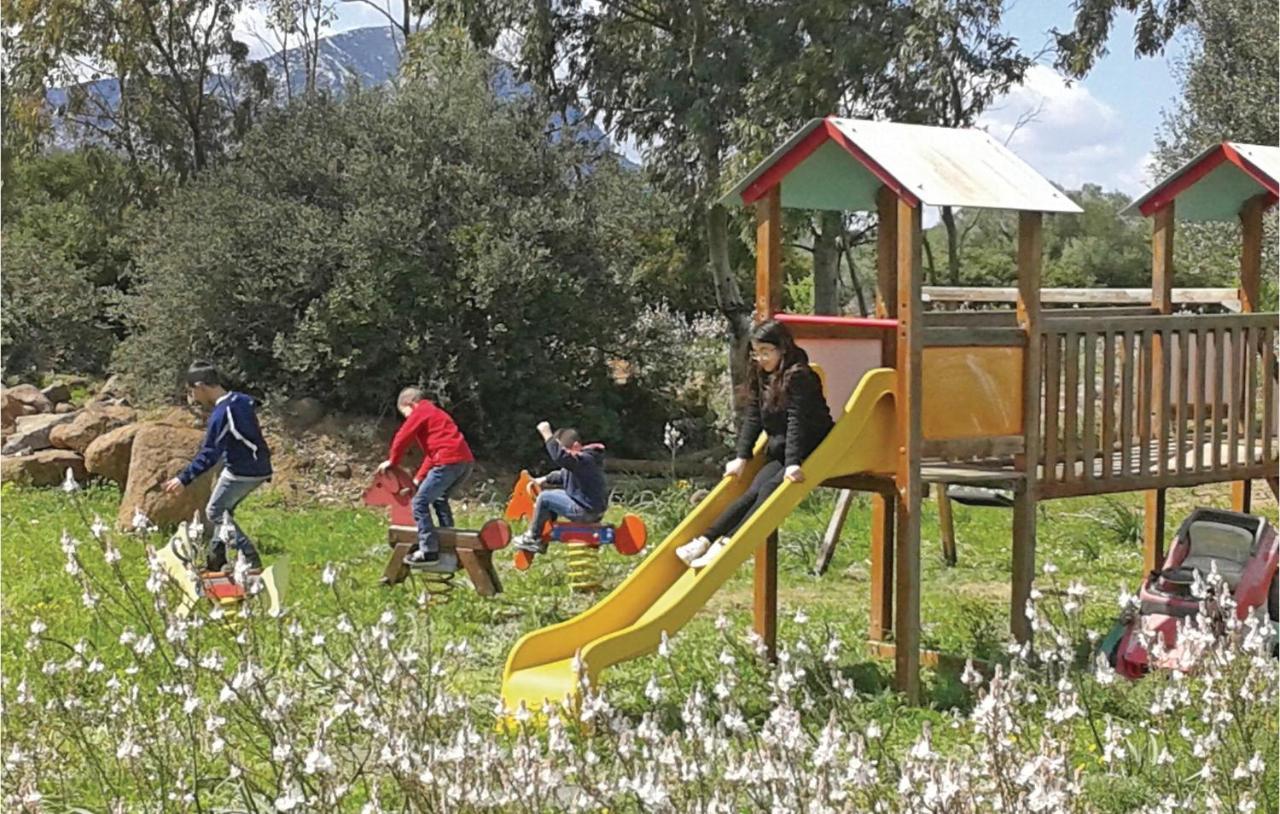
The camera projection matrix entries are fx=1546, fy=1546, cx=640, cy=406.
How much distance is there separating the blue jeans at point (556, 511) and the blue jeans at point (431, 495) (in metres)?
0.73

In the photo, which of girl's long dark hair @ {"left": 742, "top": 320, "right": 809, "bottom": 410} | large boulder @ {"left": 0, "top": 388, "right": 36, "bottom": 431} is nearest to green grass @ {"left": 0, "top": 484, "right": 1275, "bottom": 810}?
girl's long dark hair @ {"left": 742, "top": 320, "right": 809, "bottom": 410}

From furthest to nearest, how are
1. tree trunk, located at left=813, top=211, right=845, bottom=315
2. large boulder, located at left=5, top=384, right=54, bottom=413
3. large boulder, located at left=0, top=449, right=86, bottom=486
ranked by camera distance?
tree trunk, located at left=813, top=211, right=845, bottom=315 < large boulder, located at left=5, top=384, right=54, bottom=413 < large boulder, located at left=0, top=449, right=86, bottom=486

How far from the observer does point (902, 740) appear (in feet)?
21.8

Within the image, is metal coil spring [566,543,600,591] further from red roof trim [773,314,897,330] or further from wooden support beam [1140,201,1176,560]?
wooden support beam [1140,201,1176,560]

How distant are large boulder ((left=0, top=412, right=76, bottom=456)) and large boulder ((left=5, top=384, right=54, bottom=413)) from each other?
2.53 meters

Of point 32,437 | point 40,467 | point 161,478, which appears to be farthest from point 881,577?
point 32,437

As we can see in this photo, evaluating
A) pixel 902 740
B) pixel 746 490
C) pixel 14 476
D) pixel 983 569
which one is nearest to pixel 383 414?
pixel 14 476

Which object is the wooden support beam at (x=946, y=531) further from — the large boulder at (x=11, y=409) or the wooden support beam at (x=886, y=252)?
the large boulder at (x=11, y=409)

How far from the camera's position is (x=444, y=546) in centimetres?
1015

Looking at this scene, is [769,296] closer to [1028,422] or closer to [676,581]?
[1028,422]

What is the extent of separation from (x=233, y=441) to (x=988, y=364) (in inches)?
191

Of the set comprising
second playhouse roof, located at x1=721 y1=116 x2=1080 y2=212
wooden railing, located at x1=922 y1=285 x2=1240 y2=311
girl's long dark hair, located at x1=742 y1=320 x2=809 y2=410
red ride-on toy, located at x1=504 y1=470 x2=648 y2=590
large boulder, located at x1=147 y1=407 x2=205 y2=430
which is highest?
second playhouse roof, located at x1=721 y1=116 x2=1080 y2=212

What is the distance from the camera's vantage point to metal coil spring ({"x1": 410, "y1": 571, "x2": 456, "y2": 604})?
32.8 feet

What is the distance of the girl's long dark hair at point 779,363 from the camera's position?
299 inches
